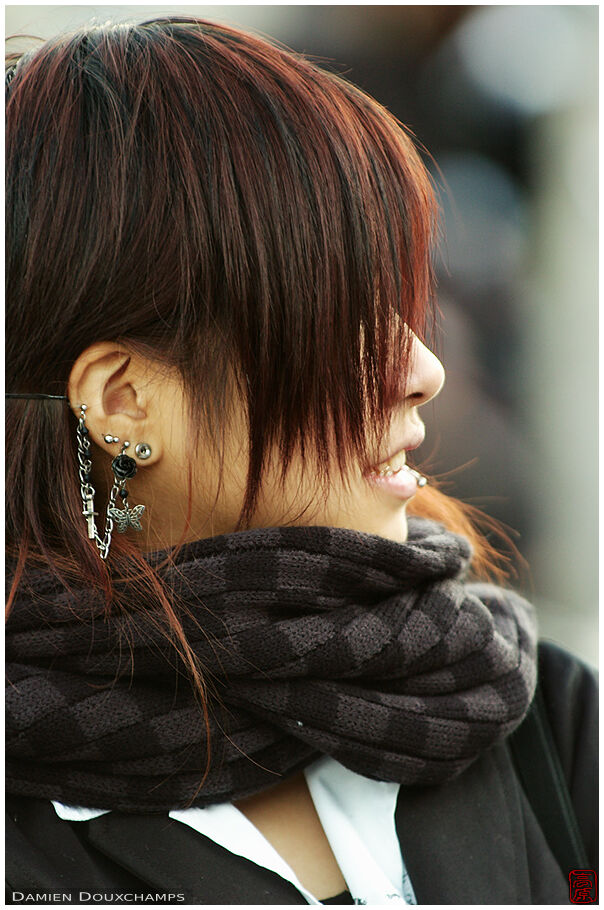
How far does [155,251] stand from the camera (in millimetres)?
618

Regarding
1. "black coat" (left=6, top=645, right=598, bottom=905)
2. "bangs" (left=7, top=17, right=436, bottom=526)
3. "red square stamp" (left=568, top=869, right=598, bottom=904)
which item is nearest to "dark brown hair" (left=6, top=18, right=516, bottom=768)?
"bangs" (left=7, top=17, right=436, bottom=526)

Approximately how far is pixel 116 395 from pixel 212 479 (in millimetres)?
125

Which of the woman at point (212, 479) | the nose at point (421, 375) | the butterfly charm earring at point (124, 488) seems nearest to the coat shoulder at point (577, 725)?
the woman at point (212, 479)

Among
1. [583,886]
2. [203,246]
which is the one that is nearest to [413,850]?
[583,886]

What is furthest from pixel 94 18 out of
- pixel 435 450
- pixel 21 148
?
pixel 435 450

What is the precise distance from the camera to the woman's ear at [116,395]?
0.65 metres

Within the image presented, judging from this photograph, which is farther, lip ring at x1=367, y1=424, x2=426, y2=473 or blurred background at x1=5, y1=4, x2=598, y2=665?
blurred background at x1=5, y1=4, x2=598, y2=665

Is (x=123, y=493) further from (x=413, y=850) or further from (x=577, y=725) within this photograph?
(x=577, y=725)

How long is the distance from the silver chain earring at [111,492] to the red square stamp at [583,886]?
2.08 feet

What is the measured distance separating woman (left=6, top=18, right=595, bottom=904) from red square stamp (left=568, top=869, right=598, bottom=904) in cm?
9

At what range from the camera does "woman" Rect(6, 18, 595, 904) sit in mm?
628

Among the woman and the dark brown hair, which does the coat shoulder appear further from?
the dark brown hair

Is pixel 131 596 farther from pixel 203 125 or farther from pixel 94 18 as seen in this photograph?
pixel 94 18

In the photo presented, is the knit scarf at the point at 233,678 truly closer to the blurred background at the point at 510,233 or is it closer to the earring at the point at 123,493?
the earring at the point at 123,493
